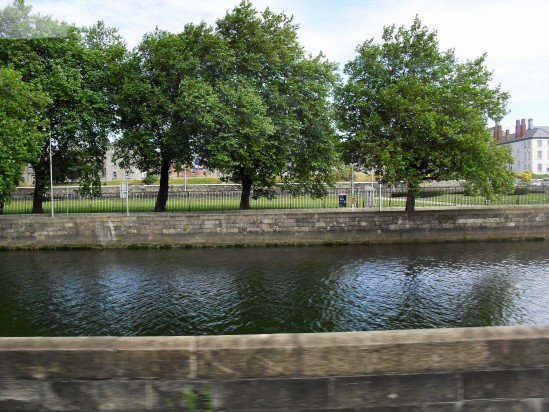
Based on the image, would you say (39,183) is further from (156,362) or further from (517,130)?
(517,130)

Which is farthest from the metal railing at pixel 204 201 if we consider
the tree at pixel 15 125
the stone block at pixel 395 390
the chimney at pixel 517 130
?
the chimney at pixel 517 130

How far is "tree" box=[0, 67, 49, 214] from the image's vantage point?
2058 cm

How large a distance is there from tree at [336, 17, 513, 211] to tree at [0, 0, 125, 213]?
13718 mm

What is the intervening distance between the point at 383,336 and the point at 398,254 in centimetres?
1728

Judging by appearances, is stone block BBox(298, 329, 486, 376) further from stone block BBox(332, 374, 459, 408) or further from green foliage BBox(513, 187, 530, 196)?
green foliage BBox(513, 187, 530, 196)

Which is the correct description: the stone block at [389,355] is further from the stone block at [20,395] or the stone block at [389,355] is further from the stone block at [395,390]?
the stone block at [20,395]

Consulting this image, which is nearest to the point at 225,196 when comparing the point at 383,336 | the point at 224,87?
the point at 224,87

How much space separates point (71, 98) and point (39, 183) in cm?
557

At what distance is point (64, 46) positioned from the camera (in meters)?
24.8

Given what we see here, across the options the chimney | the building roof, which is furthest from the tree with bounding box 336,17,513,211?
the chimney

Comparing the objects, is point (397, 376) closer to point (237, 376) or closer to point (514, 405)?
point (514, 405)

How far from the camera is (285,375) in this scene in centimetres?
346

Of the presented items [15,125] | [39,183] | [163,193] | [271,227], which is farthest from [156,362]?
[39,183]

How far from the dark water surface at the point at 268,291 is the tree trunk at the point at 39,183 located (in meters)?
6.60
